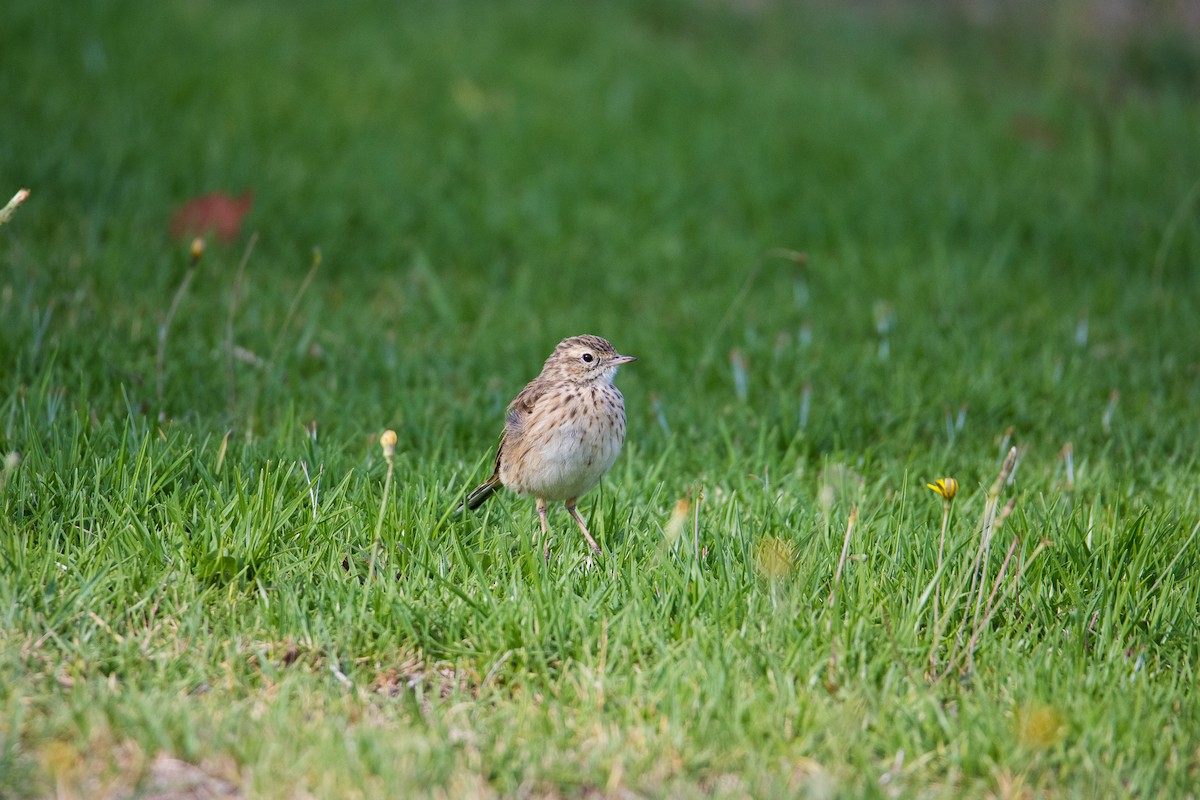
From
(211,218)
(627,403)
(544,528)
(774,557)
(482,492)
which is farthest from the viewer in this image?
(211,218)

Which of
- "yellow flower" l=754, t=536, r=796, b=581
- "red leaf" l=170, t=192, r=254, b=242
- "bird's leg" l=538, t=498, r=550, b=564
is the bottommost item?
"bird's leg" l=538, t=498, r=550, b=564

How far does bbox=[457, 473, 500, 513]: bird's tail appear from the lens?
4.85 meters

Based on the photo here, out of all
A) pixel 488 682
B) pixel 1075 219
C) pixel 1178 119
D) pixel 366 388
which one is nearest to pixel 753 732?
→ pixel 488 682

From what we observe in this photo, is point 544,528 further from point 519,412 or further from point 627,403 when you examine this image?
point 627,403

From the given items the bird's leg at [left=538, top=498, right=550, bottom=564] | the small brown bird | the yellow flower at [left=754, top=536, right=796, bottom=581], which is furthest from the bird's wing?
the yellow flower at [left=754, top=536, right=796, bottom=581]

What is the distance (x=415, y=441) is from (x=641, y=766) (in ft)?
8.48

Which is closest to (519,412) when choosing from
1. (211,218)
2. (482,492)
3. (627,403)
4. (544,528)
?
(482,492)

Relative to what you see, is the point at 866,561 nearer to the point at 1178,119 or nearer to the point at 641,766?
the point at 641,766

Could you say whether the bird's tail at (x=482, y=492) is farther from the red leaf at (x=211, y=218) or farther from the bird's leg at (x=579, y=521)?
the red leaf at (x=211, y=218)

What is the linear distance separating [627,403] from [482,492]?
1.54 m

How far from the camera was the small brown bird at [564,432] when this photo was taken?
4535 millimetres

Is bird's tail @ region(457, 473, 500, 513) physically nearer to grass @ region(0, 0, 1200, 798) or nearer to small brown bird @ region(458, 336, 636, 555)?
small brown bird @ region(458, 336, 636, 555)

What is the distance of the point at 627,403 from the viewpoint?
6.27 metres

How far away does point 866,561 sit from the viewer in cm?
427
